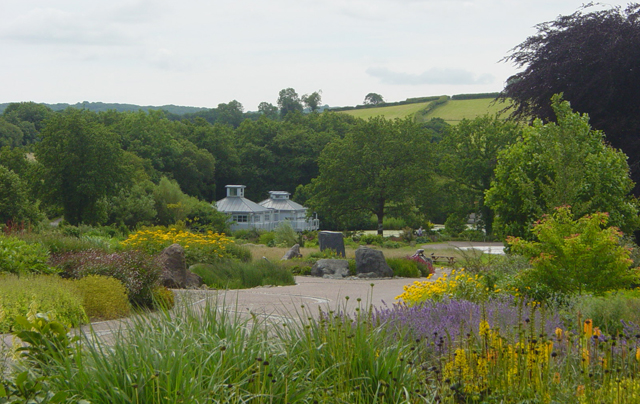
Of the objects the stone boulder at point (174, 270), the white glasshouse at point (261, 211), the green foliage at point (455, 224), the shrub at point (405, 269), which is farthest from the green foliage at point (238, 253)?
the white glasshouse at point (261, 211)

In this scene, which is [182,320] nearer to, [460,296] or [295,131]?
[460,296]

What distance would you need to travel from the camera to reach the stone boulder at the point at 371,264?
17.9 metres

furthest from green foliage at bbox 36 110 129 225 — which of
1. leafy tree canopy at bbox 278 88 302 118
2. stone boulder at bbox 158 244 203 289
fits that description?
leafy tree canopy at bbox 278 88 302 118

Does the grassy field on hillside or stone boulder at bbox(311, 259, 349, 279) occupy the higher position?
the grassy field on hillside

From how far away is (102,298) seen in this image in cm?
866

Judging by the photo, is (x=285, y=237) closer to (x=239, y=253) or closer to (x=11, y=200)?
(x=239, y=253)

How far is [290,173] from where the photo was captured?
63438 mm

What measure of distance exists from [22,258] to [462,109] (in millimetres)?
76356

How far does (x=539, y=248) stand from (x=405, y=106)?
84918 millimetres

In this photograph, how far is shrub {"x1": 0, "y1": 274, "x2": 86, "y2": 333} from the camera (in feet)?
24.5

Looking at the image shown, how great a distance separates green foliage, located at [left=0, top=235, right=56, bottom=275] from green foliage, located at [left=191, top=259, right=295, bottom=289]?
3.89 m

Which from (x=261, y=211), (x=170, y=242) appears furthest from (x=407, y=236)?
(x=170, y=242)

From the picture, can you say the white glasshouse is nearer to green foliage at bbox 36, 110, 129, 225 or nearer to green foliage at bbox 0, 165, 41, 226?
green foliage at bbox 36, 110, 129, 225

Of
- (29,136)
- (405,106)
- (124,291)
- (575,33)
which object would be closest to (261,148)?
(29,136)
